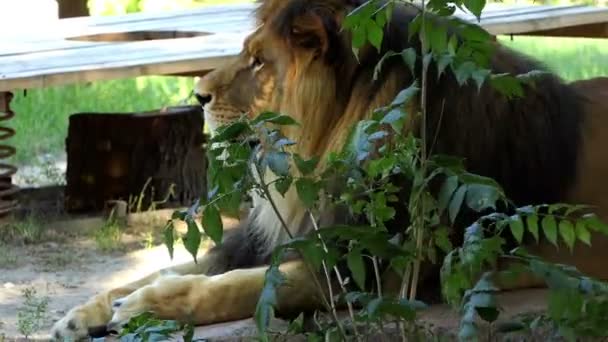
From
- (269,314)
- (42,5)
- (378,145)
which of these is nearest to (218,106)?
(378,145)

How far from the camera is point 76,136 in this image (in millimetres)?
6312

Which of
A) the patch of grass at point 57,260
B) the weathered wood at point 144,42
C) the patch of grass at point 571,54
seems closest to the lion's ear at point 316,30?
the weathered wood at point 144,42

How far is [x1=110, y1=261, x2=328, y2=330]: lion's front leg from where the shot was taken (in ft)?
11.2

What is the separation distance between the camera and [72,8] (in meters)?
9.41

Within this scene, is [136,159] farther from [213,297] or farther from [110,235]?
[213,297]

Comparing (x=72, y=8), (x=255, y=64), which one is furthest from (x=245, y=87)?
(x=72, y=8)

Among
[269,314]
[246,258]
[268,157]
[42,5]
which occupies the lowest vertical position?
[42,5]

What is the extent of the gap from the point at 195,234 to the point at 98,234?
3.48 m

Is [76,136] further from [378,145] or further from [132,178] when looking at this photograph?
[378,145]

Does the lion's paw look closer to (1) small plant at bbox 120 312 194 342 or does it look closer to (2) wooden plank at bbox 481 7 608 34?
(1) small plant at bbox 120 312 194 342

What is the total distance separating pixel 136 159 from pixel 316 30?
3109 millimetres

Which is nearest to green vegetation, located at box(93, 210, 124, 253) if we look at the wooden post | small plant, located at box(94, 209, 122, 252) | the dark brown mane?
small plant, located at box(94, 209, 122, 252)

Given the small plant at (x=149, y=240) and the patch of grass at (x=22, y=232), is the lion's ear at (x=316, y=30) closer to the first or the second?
the small plant at (x=149, y=240)

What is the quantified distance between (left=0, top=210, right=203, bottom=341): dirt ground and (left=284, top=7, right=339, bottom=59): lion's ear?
56.1 inches
